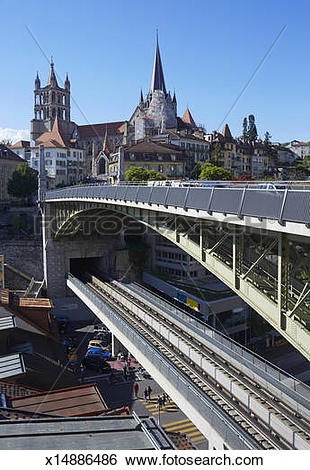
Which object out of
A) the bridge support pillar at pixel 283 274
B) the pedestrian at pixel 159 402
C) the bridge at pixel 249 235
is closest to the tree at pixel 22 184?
the bridge at pixel 249 235

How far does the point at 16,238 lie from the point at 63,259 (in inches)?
538

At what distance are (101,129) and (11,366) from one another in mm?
111459

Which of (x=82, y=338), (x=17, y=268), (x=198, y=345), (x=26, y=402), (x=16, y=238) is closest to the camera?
(x=26, y=402)

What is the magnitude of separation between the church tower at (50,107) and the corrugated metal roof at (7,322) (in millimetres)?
109766

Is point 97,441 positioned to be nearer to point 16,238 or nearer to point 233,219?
point 233,219

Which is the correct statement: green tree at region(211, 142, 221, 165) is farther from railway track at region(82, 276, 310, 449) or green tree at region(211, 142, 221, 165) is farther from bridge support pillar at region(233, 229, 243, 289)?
bridge support pillar at region(233, 229, 243, 289)

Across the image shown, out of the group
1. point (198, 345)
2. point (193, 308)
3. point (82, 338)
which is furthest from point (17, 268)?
point (198, 345)

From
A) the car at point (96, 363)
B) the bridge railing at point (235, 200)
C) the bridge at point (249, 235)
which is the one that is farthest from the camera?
the car at point (96, 363)

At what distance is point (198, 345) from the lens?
23.0m

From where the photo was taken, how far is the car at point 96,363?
106ft

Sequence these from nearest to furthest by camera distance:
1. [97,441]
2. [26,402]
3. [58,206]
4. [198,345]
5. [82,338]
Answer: [97,441] < [26,402] < [198,345] < [82,338] < [58,206]

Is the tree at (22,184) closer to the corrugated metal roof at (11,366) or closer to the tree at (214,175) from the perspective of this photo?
the tree at (214,175)

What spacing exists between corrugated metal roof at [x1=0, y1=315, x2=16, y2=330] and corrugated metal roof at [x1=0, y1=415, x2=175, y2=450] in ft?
56.0

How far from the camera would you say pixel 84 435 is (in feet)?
35.8
